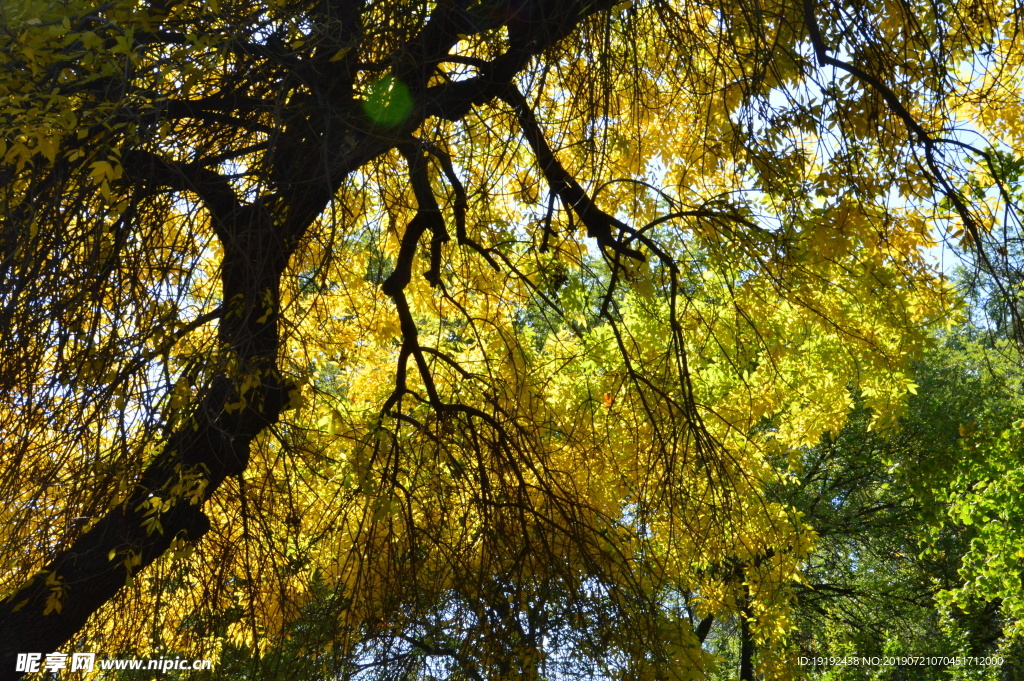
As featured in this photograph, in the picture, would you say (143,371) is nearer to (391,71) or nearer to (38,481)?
(38,481)

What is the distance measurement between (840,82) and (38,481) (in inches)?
177

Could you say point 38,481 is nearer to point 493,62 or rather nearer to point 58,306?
point 58,306

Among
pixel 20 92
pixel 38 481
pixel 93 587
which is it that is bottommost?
pixel 93 587

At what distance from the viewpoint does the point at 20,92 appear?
3.32m

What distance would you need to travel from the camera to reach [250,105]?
401cm

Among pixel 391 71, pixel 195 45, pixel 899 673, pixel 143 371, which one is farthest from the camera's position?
pixel 899 673

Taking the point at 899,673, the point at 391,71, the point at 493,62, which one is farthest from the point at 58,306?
the point at 899,673

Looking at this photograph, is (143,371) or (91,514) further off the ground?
(143,371)

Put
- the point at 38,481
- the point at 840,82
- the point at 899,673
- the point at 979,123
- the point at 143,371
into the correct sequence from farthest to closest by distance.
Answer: the point at 899,673 → the point at 979,123 → the point at 840,82 → the point at 38,481 → the point at 143,371

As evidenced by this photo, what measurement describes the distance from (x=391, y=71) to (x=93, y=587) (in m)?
2.80

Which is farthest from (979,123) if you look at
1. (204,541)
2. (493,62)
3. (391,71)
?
(204,541)

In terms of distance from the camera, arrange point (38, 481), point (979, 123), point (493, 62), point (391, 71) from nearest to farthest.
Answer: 1. point (38, 481)
2. point (391, 71)
3. point (493, 62)
4. point (979, 123)

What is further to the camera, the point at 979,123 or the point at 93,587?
the point at 979,123

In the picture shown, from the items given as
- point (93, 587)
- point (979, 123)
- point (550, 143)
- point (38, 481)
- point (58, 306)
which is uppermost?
point (979, 123)
